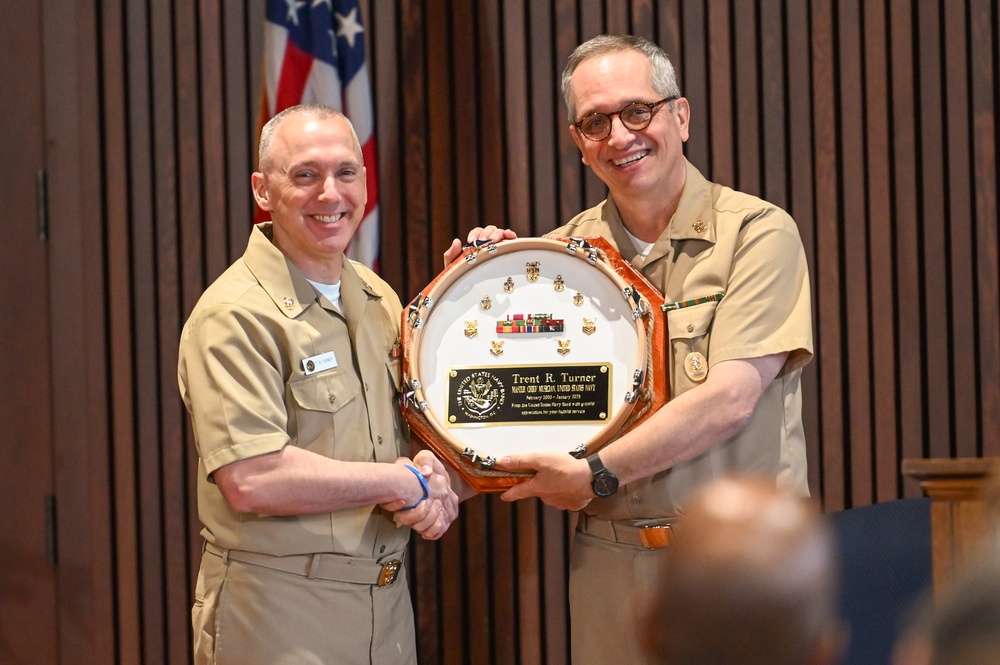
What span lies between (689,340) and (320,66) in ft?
5.80

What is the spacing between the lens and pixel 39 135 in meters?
4.02

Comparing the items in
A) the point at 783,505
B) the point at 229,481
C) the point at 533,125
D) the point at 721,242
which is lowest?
the point at 229,481

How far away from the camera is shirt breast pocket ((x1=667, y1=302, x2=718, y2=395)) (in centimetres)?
279

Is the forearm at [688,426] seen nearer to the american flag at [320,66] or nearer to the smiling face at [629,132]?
the smiling face at [629,132]

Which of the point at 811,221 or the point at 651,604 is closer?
the point at 651,604

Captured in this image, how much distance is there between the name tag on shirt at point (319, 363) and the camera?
8.78 ft

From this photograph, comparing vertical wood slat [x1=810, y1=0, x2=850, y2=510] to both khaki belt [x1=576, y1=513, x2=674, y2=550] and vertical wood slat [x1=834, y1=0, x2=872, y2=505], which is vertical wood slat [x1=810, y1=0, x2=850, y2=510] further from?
khaki belt [x1=576, y1=513, x2=674, y2=550]

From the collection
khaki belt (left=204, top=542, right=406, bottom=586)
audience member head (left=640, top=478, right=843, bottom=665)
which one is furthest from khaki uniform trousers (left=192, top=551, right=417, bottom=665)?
audience member head (left=640, top=478, right=843, bottom=665)

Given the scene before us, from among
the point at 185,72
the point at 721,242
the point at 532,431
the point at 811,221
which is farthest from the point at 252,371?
the point at 811,221

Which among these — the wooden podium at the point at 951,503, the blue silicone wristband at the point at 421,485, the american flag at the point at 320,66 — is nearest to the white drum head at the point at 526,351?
the blue silicone wristband at the point at 421,485

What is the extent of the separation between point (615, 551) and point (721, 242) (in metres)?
0.79

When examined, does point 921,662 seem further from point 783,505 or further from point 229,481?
point 229,481

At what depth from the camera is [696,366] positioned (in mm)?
2789

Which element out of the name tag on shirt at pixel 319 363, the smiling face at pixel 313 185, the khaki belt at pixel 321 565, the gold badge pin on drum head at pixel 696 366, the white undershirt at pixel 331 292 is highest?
the smiling face at pixel 313 185
